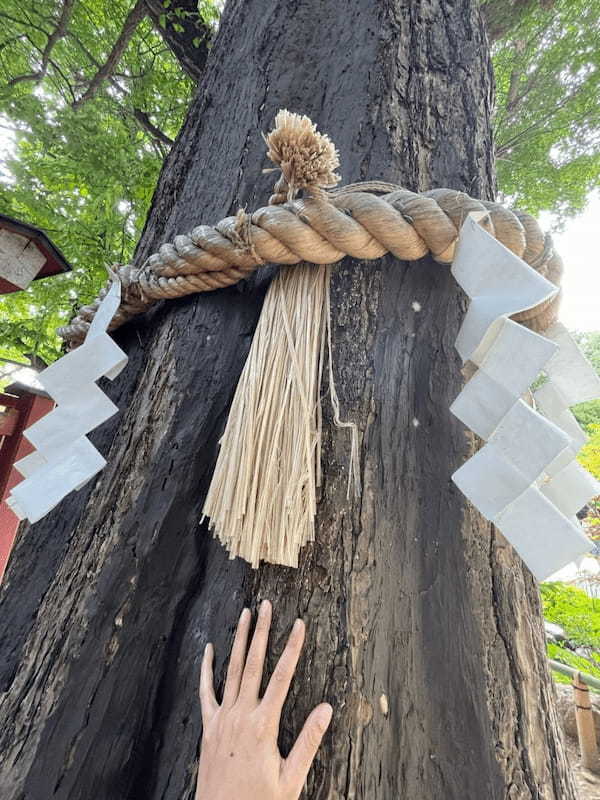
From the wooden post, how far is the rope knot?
6.92 ft

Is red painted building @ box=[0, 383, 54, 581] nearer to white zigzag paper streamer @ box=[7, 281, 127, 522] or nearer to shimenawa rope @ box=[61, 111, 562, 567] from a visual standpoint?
white zigzag paper streamer @ box=[7, 281, 127, 522]

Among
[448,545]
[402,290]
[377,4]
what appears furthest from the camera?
[377,4]

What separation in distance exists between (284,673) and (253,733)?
5 centimetres

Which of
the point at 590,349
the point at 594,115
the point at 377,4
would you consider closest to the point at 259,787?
the point at 377,4

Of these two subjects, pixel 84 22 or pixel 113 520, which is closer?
pixel 113 520

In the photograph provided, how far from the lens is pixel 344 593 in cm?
40

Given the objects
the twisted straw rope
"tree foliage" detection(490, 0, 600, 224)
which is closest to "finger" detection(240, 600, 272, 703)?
the twisted straw rope

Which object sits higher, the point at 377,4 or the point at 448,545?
the point at 377,4

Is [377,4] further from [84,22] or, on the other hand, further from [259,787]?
[84,22]

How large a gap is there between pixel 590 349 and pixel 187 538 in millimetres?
10407

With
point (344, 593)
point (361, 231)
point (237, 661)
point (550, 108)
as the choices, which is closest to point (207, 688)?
point (237, 661)

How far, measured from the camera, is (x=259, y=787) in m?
0.32

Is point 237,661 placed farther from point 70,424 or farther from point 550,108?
point 550,108

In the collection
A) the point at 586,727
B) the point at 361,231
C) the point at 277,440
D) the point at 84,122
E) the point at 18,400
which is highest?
the point at 84,122
